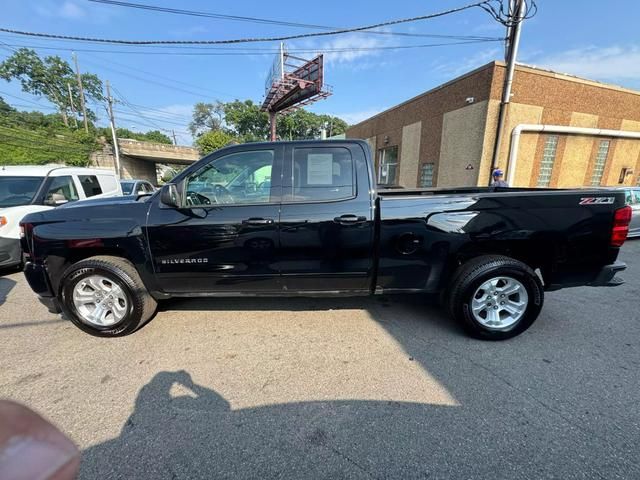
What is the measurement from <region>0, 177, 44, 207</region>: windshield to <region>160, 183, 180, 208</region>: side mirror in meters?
4.54

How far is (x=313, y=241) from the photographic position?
2939 mm

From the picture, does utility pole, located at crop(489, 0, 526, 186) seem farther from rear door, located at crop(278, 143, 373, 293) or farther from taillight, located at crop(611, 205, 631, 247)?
rear door, located at crop(278, 143, 373, 293)

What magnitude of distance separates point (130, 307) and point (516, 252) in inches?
158

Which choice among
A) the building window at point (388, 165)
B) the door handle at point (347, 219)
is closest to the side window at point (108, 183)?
the door handle at point (347, 219)

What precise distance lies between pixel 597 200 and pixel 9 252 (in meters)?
8.17

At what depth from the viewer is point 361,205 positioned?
9.55ft

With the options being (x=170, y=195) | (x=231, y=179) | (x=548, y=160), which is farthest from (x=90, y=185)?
(x=548, y=160)

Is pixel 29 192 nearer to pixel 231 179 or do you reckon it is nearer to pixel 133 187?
pixel 231 179

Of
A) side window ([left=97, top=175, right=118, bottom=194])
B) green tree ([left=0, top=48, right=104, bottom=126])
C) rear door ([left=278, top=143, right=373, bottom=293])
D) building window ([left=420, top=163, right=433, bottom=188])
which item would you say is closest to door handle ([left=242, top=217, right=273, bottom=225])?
rear door ([left=278, top=143, right=373, bottom=293])

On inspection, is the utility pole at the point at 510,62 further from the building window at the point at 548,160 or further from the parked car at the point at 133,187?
the parked car at the point at 133,187

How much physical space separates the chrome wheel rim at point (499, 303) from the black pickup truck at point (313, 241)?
0.5 inches

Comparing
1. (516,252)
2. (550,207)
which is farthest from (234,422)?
(550,207)

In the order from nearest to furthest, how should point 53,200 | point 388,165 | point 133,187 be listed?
point 53,200
point 133,187
point 388,165

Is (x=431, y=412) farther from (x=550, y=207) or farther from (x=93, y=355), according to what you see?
(x=93, y=355)
